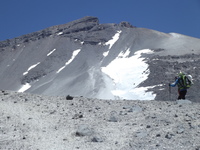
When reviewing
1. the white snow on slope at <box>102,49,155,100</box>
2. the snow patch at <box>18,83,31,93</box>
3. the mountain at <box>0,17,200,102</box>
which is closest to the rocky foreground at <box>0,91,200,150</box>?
the mountain at <box>0,17,200,102</box>

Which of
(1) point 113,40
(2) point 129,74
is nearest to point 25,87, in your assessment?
(2) point 129,74

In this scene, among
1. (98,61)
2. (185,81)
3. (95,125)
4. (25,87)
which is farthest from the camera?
(98,61)

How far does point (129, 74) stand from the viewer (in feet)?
152

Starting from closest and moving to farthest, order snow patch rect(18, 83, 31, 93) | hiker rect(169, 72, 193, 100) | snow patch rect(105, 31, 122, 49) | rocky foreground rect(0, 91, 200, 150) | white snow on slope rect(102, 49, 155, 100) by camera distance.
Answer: rocky foreground rect(0, 91, 200, 150), hiker rect(169, 72, 193, 100), white snow on slope rect(102, 49, 155, 100), snow patch rect(18, 83, 31, 93), snow patch rect(105, 31, 122, 49)

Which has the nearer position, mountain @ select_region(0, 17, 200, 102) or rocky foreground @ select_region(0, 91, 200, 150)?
rocky foreground @ select_region(0, 91, 200, 150)

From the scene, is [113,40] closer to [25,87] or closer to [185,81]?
[25,87]

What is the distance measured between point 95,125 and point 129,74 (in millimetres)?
37287

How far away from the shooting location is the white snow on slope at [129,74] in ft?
120

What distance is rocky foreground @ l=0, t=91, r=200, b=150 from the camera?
25.6ft

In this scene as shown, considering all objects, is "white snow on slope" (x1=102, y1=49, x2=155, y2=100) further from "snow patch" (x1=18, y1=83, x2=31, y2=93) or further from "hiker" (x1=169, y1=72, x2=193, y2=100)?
"hiker" (x1=169, y1=72, x2=193, y2=100)

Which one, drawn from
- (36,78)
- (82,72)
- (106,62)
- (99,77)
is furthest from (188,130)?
(36,78)

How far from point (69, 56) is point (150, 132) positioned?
190ft

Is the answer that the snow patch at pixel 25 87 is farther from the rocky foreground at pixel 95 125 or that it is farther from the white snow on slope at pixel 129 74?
the rocky foreground at pixel 95 125

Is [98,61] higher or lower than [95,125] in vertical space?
higher
